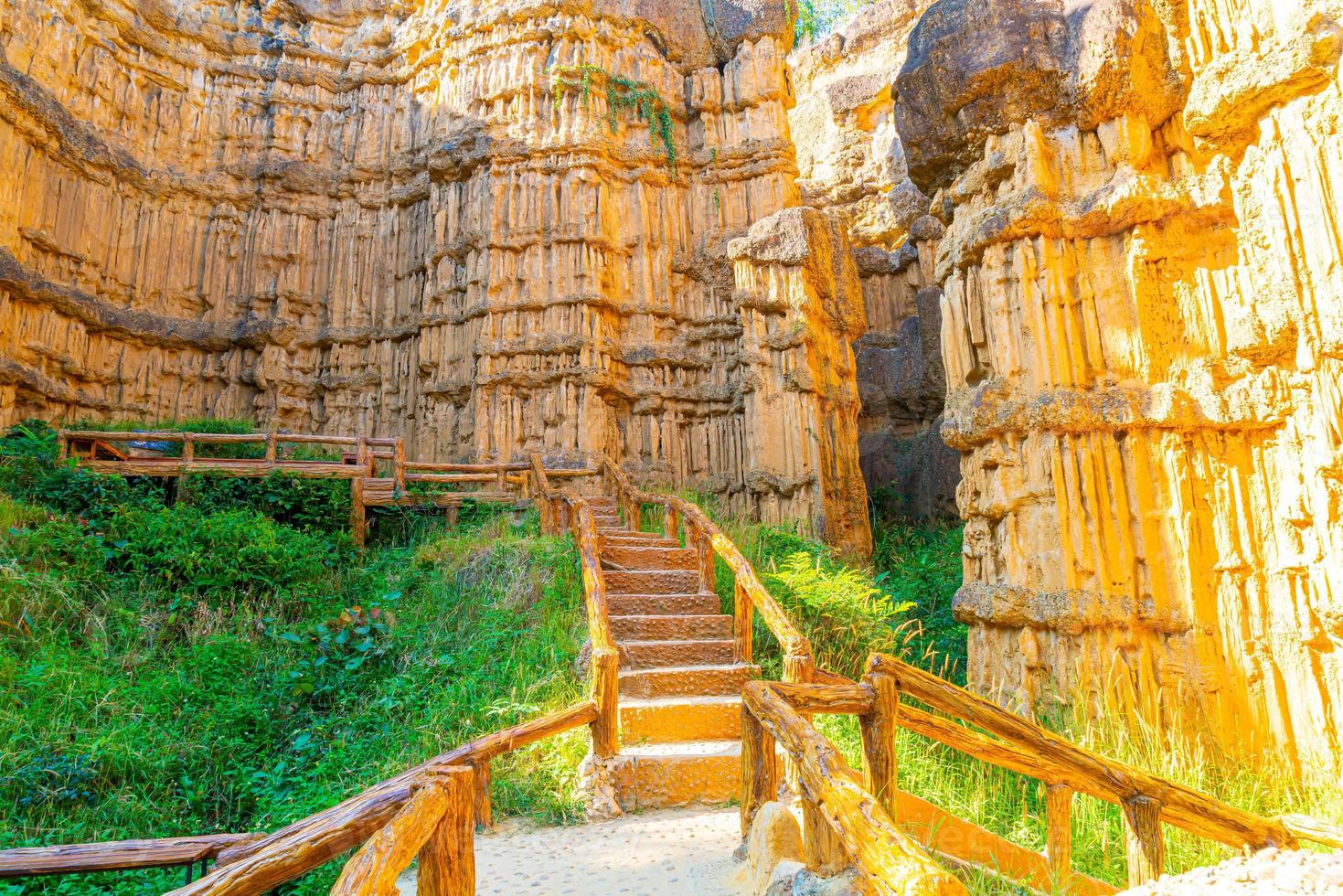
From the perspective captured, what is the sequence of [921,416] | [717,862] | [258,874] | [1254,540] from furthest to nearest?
[921,416]
[1254,540]
[717,862]
[258,874]

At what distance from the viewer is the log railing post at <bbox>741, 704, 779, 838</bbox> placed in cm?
479

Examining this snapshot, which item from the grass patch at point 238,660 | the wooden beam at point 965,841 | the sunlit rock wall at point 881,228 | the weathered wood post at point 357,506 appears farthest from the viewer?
the sunlit rock wall at point 881,228

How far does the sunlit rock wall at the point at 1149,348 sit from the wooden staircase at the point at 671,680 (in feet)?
8.10

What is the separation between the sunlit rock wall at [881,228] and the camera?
18.6 metres

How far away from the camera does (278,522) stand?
11734mm

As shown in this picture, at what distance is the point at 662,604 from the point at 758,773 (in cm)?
386

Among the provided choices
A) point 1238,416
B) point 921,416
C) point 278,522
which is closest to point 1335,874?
point 1238,416

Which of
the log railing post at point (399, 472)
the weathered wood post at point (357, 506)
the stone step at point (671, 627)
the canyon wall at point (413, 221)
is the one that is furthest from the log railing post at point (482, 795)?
the canyon wall at point (413, 221)

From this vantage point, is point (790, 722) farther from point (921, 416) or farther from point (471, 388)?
point (921, 416)

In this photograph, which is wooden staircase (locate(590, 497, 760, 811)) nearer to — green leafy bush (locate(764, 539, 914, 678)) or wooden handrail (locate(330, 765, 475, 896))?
green leafy bush (locate(764, 539, 914, 678))

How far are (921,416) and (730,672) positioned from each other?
13.3 m

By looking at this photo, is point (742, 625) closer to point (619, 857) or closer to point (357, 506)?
point (619, 857)

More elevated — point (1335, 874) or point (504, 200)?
point (504, 200)

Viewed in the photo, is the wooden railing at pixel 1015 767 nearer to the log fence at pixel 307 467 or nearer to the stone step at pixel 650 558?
the stone step at pixel 650 558
